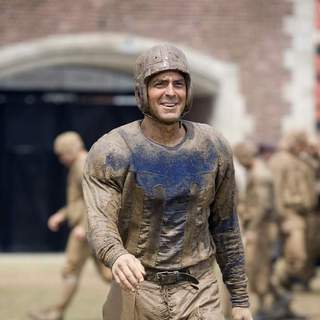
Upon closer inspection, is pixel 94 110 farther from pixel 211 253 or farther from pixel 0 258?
pixel 211 253

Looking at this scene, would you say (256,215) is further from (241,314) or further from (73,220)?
(241,314)

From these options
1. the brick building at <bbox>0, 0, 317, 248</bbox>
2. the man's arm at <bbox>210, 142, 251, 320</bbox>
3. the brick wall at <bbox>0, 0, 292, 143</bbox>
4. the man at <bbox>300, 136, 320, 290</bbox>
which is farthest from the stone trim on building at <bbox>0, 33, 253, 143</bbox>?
the man's arm at <bbox>210, 142, 251, 320</bbox>

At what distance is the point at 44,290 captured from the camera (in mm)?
14977

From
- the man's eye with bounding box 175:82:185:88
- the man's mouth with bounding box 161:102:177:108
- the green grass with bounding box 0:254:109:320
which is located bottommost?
Result: the green grass with bounding box 0:254:109:320

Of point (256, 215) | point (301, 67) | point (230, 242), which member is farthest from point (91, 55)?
point (230, 242)

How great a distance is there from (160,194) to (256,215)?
19.3 ft

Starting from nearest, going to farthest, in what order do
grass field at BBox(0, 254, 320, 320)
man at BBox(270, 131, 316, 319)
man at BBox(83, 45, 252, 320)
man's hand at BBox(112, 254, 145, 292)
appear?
man's hand at BBox(112, 254, 145, 292) < man at BBox(83, 45, 252, 320) < grass field at BBox(0, 254, 320, 320) < man at BBox(270, 131, 316, 319)

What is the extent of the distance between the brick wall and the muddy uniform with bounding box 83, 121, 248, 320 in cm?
1181

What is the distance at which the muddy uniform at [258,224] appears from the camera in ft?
38.3

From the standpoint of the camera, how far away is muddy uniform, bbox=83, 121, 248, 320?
5887mm

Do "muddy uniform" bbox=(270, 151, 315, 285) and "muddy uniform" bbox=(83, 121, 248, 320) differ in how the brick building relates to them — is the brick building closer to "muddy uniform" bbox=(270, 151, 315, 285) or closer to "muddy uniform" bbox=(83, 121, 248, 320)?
"muddy uniform" bbox=(270, 151, 315, 285)

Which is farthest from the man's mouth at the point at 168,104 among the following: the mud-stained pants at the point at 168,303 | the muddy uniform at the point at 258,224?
the muddy uniform at the point at 258,224

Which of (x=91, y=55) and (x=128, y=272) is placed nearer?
(x=128, y=272)

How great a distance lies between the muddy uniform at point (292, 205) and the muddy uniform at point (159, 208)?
7475 mm
